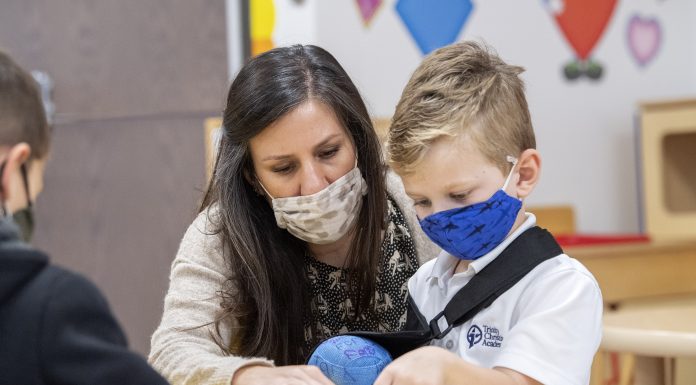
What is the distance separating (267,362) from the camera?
1.32m

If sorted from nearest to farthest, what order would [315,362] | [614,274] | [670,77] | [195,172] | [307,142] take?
[315,362]
[307,142]
[614,274]
[195,172]
[670,77]

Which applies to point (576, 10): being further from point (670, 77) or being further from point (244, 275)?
point (244, 275)

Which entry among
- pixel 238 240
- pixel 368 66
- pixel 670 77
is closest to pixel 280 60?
pixel 238 240

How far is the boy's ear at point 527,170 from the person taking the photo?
1312mm

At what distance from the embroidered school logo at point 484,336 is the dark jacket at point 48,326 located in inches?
20.4

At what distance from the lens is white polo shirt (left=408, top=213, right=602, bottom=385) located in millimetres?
1170

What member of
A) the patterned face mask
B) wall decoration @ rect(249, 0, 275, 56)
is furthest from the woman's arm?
wall decoration @ rect(249, 0, 275, 56)

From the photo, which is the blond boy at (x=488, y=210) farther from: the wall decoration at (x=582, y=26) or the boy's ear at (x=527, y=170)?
the wall decoration at (x=582, y=26)

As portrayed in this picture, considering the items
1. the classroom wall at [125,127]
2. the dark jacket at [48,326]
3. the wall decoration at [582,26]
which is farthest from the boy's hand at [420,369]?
the wall decoration at [582,26]

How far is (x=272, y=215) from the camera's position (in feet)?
5.45

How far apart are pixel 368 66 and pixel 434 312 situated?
1.97 metres

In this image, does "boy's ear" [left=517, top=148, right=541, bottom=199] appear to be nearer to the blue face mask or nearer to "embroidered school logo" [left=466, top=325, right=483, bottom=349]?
the blue face mask

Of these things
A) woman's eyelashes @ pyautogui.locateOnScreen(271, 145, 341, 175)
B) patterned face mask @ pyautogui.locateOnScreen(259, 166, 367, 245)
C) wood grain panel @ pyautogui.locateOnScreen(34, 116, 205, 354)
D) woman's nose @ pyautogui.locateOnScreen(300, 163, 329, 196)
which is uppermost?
woman's eyelashes @ pyautogui.locateOnScreen(271, 145, 341, 175)

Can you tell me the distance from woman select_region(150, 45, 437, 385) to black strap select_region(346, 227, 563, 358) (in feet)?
0.93
